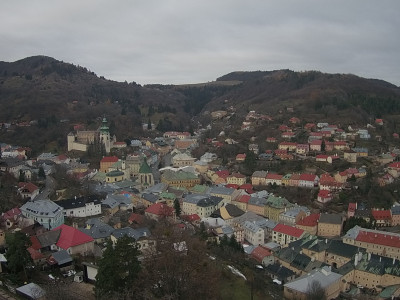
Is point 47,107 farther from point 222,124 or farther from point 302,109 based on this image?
point 302,109

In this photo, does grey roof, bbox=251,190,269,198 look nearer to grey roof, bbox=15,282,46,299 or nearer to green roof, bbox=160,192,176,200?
green roof, bbox=160,192,176,200

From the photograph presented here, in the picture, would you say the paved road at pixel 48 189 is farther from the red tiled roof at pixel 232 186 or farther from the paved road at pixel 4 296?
the paved road at pixel 4 296

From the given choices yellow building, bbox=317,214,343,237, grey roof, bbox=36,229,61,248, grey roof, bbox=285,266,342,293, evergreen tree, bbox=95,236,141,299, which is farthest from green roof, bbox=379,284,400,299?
grey roof, bbox=36,229,61,248

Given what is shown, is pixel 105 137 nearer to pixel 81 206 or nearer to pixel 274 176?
pixel 274 176

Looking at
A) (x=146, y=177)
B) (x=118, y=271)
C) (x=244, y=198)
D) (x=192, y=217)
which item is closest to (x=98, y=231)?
(x=192, y=217)

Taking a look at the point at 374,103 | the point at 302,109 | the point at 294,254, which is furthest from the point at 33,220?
the point at 374,103

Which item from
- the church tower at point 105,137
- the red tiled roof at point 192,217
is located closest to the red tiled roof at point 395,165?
→ the red tiled roof at point 192,217
